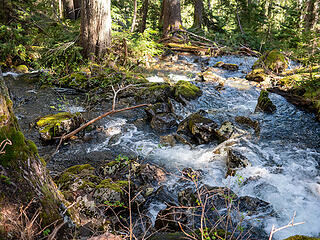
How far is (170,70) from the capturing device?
1142 centimetres

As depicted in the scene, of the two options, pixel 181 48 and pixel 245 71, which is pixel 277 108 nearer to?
pixel 245 71

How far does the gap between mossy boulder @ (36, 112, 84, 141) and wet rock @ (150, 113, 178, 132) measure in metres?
1.95

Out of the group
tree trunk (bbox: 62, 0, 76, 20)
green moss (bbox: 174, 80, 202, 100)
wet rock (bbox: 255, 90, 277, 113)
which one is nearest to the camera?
wet rock (bbox: 255, 90, 277, 113)

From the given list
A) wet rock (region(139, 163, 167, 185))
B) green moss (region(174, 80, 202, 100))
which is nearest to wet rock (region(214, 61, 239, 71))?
→ green moss (region(174, 80, 202, 100))

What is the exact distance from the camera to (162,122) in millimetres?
6422

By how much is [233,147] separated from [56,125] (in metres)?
4.10

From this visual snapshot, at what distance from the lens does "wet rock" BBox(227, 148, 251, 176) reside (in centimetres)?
459

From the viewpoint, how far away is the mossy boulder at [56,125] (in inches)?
211

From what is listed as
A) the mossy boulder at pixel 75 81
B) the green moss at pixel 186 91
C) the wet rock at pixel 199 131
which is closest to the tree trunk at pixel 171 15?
the green moss at pixel 186 91

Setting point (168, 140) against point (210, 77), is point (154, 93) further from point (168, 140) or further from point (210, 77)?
point (210, 77)

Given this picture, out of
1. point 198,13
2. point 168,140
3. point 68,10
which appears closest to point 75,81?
point 168,140

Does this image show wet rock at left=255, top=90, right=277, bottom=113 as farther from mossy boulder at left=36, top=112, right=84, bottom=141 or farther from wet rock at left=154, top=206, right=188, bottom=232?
mossy boulder at left=36, top=112, right=84, bottom=141

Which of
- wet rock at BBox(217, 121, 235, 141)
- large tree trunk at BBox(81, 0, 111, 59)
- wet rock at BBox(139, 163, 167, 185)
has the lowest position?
wet rock at BBox(139, 163, 167, 185)

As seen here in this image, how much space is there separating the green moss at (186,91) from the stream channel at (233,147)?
0.78 ft
